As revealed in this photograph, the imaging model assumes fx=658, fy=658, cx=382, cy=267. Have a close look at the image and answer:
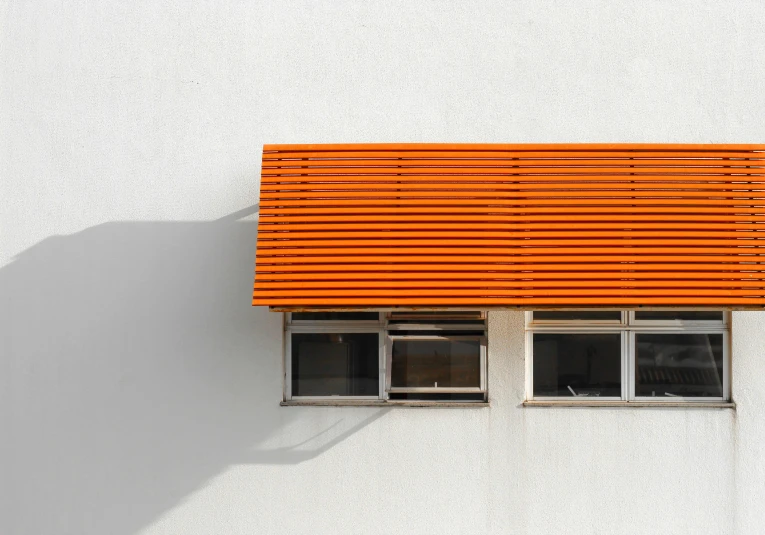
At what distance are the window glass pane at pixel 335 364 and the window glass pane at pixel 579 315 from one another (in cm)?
134

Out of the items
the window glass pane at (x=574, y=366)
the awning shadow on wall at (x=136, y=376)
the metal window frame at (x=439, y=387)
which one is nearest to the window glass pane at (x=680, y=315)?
the window glass pane at (x=574, y=366)

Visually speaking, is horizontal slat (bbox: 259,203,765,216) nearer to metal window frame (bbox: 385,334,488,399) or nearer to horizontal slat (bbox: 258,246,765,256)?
horizontal slat (bbox: 258,246,765,256)

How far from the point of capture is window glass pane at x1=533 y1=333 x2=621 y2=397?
5273mm

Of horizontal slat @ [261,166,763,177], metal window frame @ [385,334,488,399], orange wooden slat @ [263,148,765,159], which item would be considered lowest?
metal window frame @ [385,334,488,399]

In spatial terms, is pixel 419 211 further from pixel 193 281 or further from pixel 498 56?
pixel 193 281

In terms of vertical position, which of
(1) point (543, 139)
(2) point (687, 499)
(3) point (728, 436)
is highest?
(1) point (543, 139)

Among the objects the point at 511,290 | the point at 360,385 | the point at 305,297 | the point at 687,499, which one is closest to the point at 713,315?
the point at 687,499

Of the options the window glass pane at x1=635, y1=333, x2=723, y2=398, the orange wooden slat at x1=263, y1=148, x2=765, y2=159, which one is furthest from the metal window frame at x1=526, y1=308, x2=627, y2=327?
the orange wooden slat at x1=263, y1=148, x2=765, y2=159

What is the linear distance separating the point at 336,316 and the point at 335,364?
15.3 inches

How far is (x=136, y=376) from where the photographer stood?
A: 205 inches

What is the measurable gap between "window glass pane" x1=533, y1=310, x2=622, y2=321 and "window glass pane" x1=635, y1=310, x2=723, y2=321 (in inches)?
7.6

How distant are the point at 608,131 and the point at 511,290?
165 centimetres

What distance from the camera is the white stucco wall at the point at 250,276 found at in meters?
5.11

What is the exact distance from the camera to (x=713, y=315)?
17.2 ft
